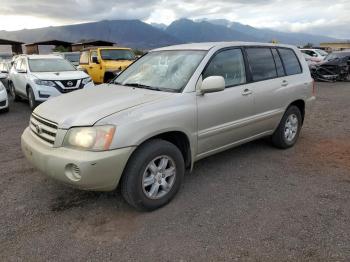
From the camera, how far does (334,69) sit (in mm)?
16922

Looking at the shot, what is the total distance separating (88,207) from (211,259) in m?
1.54

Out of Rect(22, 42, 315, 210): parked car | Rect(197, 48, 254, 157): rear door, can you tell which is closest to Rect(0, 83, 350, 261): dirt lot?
Rect(22, 42, 315, 210): parked car

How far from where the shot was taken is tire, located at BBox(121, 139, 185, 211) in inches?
131

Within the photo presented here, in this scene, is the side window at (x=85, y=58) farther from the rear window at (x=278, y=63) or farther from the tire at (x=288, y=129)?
the tire at (x=288, y=129)

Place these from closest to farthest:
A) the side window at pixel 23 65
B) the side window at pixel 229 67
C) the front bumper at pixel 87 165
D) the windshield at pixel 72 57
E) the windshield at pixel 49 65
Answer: the front bumper at pixel 87 165
the side window at pixel 229 67
the windshield at pixel 49 65
the side window at pixel 23 65
the windshield at pixel 72 57

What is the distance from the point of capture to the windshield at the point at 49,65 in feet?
33.0

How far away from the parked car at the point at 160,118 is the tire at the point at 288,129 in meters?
0.10

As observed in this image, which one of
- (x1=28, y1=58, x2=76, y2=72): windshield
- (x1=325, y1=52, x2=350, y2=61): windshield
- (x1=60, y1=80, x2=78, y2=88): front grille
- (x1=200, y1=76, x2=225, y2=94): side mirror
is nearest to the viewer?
(x1=200, y1=76, x2=225, y2=94): side mirror

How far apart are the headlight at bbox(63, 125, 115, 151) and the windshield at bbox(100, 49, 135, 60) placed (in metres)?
10.7

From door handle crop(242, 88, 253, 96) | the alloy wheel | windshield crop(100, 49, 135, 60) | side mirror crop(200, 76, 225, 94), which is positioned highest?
windshield crop(100, 49, 135, 60)

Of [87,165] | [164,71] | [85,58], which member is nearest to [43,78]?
[85,58]

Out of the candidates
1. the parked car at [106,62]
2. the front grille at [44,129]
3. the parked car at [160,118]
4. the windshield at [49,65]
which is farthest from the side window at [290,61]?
the parked car at [106,62]

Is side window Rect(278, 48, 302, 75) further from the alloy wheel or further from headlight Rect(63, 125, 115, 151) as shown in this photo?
headlight Rect(63, 125, 115, 151)

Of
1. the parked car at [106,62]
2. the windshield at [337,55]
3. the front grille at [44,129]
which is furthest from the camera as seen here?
the windshield at [337,55]
